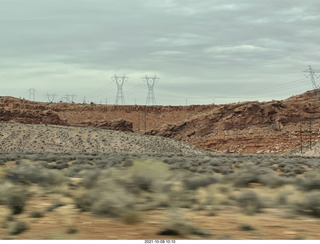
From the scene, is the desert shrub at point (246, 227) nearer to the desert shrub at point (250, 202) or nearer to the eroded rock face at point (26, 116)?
the desert shrub at point (250, 202)

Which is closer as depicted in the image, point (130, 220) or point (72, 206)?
point (130, 220)

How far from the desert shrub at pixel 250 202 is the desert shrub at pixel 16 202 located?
199 inches

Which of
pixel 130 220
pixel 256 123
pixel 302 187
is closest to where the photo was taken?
pixel 130 220

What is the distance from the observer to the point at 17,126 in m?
62.4

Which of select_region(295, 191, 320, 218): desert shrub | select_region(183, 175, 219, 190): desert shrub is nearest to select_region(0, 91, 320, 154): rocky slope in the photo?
select_region(183, 175, 219, 190): desert shrub

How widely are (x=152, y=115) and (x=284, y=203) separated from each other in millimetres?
95828

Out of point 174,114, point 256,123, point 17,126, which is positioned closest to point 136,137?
point 17,126

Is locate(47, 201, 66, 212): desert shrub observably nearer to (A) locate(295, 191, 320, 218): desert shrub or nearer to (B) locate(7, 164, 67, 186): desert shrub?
(B) locate(7, 164, 67, 186): desert shrub

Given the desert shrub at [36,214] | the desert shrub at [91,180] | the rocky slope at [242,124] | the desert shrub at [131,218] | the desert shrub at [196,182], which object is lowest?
the desert shrub at [36,214]

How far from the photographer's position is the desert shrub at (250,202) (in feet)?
34.5

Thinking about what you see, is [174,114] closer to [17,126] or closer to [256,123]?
[256,123]

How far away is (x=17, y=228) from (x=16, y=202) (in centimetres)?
203

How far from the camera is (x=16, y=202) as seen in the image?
32.9 ft

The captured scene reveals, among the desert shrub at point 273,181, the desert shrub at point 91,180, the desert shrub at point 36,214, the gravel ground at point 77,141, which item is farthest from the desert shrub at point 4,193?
the gravel ground at point 77,141
